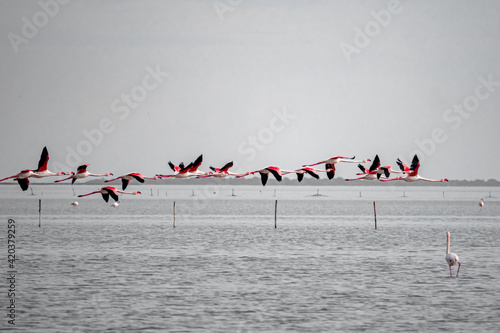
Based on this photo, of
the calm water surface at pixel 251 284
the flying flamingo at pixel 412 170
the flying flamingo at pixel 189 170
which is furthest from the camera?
the flying flamingo at pixel 412 170

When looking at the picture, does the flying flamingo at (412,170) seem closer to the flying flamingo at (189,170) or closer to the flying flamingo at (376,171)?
the flying flamingo at (376,171)

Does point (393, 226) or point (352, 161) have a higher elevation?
point (352, 161)

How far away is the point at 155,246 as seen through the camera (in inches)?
2071

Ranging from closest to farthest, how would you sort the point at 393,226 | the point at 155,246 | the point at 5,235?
the point at 155,246 < the point at 5,235 < the point at 393,226

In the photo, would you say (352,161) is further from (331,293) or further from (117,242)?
(117,242)

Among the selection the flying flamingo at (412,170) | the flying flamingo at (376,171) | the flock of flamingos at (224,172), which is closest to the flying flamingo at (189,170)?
the flock of flamingos at (224,172)

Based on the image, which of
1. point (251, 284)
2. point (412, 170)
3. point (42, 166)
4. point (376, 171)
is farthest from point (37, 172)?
point (412, 170)

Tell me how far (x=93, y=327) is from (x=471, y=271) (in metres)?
22.2

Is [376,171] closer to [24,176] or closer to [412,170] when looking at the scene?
[412,170]

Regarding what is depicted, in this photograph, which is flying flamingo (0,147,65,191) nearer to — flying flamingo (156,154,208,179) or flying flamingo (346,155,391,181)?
flying flamingo (156,154,208,179)

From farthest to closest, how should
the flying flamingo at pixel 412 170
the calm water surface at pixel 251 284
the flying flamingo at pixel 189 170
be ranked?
the flying flamingo at pixel 412 170 < the flying flamingo at pixel 189 170 < the calm water surface at pixel 251 284

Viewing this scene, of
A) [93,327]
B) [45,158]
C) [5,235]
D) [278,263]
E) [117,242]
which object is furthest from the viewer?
[5,235]

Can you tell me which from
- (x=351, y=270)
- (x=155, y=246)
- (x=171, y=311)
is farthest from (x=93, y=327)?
(x=155, y=246)

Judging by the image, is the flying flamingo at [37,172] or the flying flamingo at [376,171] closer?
the flying flamingo at [37,172]
